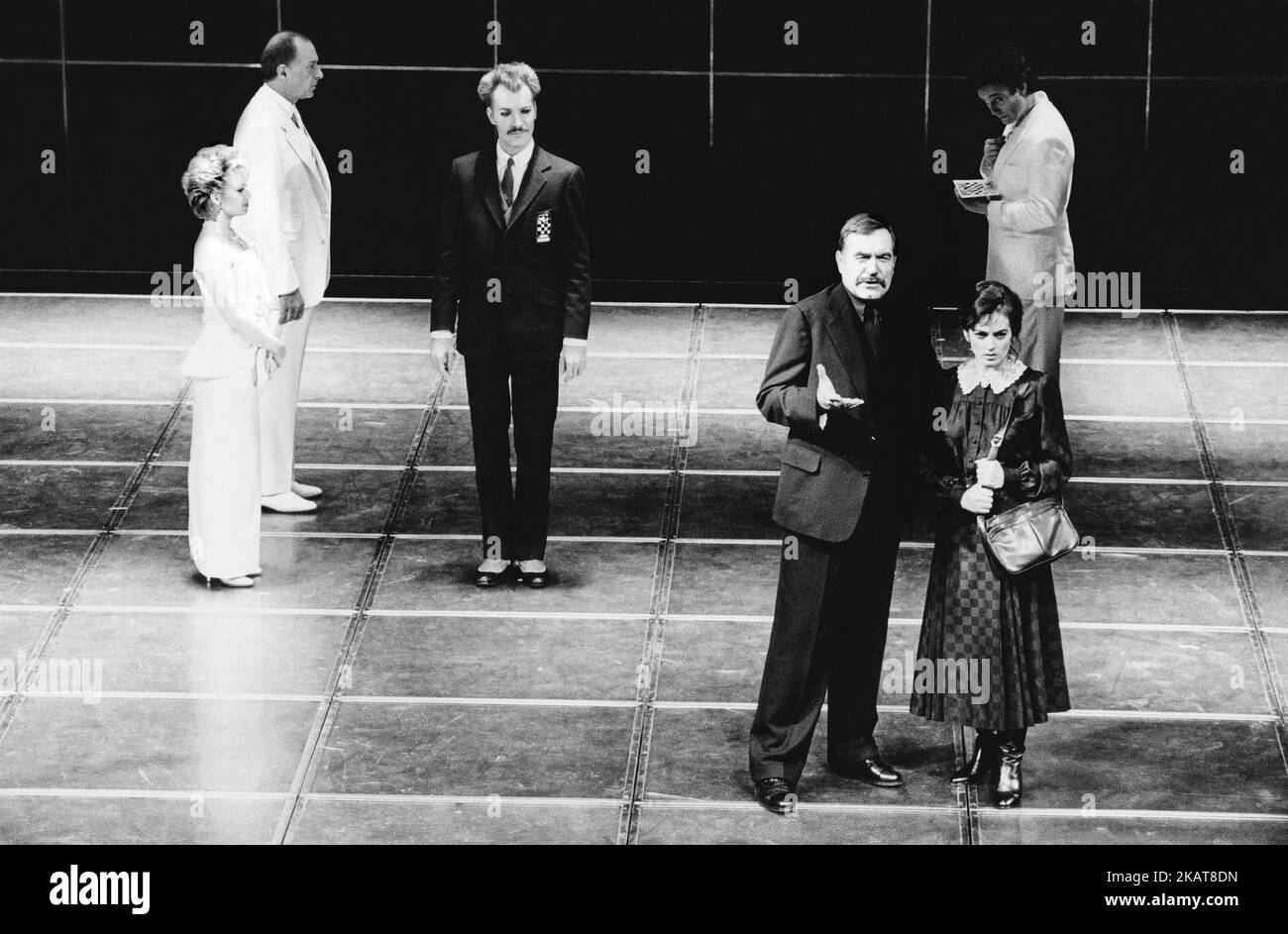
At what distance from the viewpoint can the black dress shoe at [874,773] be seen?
6.54 metres

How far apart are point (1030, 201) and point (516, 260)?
2.18 meters

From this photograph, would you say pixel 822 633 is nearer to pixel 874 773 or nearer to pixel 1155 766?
pixel 874 773

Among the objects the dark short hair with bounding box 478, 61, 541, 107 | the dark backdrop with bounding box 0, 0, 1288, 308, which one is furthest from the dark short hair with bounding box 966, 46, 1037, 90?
the dark backdrop with bounding box 0, 0, 1288, 308

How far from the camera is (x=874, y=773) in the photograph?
6.55 meters

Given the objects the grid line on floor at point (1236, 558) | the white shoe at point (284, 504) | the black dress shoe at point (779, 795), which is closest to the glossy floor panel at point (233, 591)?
the white shoe at point (284, 504)

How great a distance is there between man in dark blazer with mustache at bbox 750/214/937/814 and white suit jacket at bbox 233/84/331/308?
2996mm

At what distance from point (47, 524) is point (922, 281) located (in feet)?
17.6

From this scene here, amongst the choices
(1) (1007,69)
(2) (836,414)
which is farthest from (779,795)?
(1) (1007,69)

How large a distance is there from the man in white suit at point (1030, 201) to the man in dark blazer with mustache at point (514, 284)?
6.01 feet

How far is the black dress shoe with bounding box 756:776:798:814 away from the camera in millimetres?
6352

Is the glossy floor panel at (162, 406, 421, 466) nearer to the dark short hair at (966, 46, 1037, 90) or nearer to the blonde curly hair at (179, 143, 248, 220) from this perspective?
the blonde curly hair at (179, 143, 248, 220)

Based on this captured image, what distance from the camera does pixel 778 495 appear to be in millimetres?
6227

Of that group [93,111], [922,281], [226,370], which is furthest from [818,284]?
[226,370]

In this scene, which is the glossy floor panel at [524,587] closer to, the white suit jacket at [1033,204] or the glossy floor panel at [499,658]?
the glossy floor panel at [499,658]
